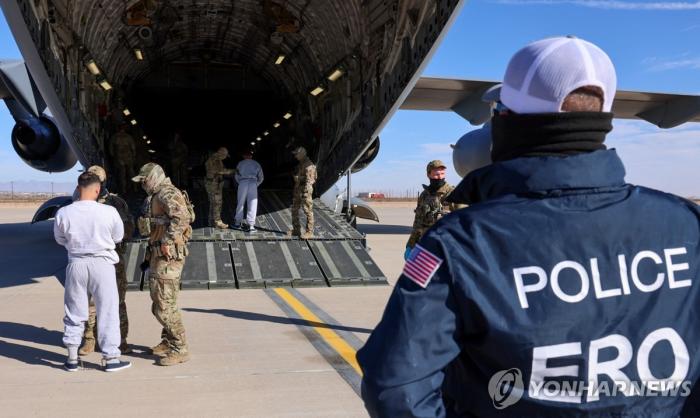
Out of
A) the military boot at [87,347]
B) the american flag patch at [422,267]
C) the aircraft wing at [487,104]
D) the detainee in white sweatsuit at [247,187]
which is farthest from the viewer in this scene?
the aircraft wing at [487,104]

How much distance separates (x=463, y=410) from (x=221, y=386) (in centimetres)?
369

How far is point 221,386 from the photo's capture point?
471cm

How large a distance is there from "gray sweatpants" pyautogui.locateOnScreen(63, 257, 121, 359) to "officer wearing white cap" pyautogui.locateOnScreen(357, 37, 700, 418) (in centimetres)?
440

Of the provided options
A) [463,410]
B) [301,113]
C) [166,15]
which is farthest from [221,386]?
[301,113]

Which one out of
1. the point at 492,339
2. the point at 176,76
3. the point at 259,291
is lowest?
the point at 259,291

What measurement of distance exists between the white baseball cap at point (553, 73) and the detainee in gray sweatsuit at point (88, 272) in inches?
177

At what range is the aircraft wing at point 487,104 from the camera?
1706 centimetres

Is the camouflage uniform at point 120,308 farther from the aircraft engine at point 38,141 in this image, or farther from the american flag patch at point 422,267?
the aircraft engine at point 38,141

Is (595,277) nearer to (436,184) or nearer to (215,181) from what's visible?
(436,184)

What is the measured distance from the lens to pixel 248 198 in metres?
11.7

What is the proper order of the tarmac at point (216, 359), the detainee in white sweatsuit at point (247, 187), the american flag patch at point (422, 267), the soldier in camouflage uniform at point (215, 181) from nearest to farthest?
the american flag patch at point (422, 267) → the tarmac at point (216, 359) → the soldier in camouflage uniform at point (215, 181) → the detainee in white sweatsuit at point (247, 187)

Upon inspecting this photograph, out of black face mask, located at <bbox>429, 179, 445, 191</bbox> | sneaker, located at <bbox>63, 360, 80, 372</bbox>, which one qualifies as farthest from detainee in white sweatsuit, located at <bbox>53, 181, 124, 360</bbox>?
black face mask, located at <bbox>429, 179, 445, 191</bbox>

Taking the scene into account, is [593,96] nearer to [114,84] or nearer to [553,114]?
[553,114]

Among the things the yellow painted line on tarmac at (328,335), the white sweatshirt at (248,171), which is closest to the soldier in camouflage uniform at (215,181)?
the white sweatshirt at (248,171)
